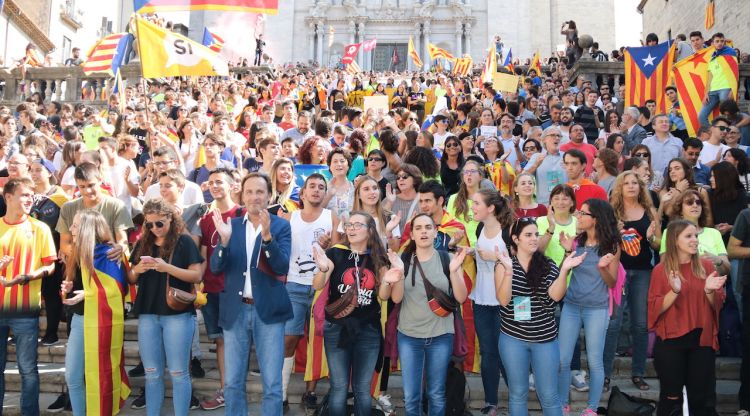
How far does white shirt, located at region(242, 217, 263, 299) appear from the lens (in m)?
5.88

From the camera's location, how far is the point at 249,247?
5945 millimetres

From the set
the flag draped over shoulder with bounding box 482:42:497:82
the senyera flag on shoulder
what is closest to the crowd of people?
the senyera flag on shoulder

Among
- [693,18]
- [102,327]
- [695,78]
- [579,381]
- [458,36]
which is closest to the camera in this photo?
[102,327]

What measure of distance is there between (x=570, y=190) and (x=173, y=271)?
391cm

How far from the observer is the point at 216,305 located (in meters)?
6.82

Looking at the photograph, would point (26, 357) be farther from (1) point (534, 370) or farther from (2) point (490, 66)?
(2) point (490, 66)

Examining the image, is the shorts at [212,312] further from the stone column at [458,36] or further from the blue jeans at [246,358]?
the stone column at [458,36]

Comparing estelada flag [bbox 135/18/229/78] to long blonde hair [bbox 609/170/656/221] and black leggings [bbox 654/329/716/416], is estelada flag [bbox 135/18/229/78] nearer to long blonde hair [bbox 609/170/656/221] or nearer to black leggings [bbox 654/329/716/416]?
long blonde hair [bbox 609/170/656/221]

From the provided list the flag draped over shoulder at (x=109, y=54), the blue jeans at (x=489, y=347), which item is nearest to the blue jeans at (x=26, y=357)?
the blue jeans at (x=489, y=347)

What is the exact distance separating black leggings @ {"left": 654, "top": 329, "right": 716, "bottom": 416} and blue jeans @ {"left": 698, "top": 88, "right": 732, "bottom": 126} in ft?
29.7

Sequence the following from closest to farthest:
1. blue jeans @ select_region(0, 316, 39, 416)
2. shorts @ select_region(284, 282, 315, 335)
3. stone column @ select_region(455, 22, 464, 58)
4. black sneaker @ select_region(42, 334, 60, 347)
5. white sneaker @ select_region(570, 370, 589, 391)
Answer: blue jeans @ select_region(0, 316, 39, 416) → shorts @ select_region(284, 282, 315, 335) → white sneaker @ select_region(570, 370, 589, 391) → black sneaker @ select_region(42, 334, 60, 347) → stone column @ select_region(455, 22, 464, 58)

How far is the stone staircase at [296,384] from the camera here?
6.77 m

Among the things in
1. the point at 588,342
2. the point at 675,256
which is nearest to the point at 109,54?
the point at 588,342

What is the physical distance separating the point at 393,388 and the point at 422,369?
1.19m
